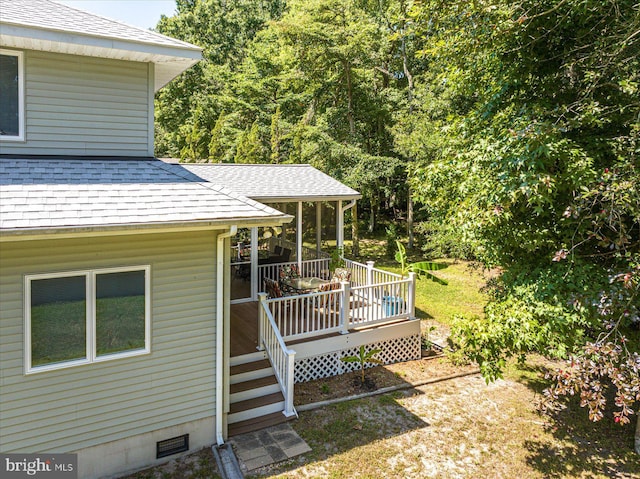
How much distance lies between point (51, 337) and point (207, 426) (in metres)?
2.70

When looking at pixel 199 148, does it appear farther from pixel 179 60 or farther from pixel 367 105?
pixel 179 60

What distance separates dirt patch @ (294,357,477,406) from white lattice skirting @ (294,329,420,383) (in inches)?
5.4

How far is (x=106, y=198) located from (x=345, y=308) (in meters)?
5.43

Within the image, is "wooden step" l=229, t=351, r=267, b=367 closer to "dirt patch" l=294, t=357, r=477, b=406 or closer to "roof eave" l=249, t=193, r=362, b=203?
"dirt patch" l=294, t=357, r=477, b=406

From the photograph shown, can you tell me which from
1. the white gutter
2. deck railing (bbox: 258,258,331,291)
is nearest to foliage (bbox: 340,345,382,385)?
the white gutter

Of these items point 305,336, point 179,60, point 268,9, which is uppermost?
point 268,9

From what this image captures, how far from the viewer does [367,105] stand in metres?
23.3

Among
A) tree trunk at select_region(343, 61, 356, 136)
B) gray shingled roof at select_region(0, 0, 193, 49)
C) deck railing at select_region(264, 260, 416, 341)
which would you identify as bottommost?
deck railing at select_region(264, 260, 416, 341)

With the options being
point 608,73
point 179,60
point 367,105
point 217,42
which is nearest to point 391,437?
point 608,73

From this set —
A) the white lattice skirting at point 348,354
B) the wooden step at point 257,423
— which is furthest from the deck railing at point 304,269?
the wooden step at point 257,423

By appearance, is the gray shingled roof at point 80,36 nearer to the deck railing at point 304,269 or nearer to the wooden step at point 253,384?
the deck railing at point 304,269

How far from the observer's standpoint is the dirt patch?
8.58 metres

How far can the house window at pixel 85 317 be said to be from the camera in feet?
18.0

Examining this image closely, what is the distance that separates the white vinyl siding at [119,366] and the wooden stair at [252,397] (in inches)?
27.6
